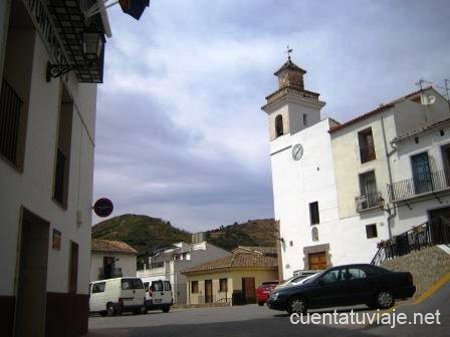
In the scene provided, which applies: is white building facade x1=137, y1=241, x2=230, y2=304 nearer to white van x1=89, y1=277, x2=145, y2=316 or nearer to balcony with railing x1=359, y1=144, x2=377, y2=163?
white van x1=89, y1=277, x2=145, y2=316

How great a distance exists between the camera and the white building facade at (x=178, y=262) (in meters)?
52.3

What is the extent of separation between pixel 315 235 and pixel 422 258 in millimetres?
13006

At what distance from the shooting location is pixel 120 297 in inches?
987

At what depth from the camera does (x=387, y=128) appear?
28297 mm

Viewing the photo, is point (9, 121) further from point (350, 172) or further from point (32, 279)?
point (350, 172)

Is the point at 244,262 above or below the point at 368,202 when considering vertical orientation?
below

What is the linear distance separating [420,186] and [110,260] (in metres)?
33.4

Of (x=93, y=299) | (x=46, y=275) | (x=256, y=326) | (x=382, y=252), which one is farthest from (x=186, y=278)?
(x=46, y=275)

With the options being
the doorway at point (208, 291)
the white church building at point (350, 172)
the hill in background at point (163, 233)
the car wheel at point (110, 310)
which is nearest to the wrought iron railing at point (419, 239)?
the white church building at point (350, 172)

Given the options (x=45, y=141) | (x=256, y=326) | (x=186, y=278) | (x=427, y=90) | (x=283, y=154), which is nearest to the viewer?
(x=45, y=141)

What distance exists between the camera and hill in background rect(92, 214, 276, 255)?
8556cm

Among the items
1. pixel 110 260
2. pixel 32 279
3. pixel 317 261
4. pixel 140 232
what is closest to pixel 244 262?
pixel 317 261

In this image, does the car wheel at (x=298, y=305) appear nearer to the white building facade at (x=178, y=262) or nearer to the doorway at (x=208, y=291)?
the doorway at (x=208, y=291)

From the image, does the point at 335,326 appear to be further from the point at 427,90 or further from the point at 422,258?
the point at 427,90
